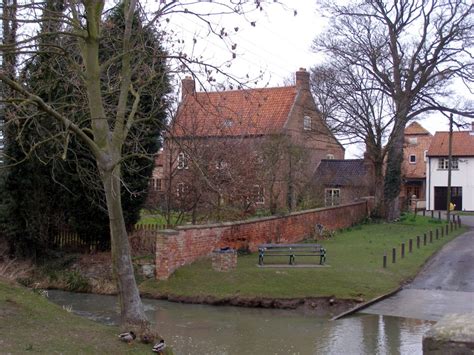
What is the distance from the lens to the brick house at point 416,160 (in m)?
64.3

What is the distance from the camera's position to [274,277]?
56.1ft

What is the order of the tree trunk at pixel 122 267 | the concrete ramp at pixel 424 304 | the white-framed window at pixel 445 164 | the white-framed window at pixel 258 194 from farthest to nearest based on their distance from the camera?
the white-framed window at pixel 445 164
the white-framed window at pixel 258 194
the concrete ramp at pixel 424 304
the tree trunk at pixel 122 267

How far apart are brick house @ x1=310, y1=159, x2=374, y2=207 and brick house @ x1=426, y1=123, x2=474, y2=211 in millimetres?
18503

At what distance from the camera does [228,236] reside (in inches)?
794

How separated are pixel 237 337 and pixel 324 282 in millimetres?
4919

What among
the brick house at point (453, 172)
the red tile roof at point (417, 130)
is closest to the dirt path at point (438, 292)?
the brick house at point (453, 172)

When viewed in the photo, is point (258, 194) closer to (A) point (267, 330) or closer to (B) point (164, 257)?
(B) point (164, 257)

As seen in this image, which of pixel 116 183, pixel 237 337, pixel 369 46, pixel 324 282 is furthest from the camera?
pixel 369 46

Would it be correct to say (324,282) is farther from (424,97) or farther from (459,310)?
(424,97)

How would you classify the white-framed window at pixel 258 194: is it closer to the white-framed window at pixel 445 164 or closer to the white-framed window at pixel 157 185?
the white-framed window at pixel 157 185

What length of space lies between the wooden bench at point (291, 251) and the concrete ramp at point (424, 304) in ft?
10.7

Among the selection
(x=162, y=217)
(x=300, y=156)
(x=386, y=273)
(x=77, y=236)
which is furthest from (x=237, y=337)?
(x=300, y=156)

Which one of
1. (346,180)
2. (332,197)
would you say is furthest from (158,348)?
(346,180)

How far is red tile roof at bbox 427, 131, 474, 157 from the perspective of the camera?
58.6 metres
